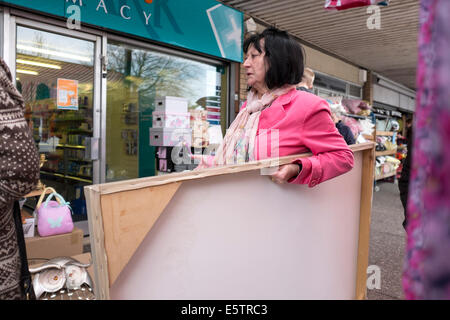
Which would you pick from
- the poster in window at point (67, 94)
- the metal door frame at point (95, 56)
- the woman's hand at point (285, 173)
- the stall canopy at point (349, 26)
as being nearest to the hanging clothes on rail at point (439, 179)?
the woman's hand at point (285, 173)

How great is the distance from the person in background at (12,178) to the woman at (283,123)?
30.5 inches

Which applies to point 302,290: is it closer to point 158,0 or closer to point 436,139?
point 436,139

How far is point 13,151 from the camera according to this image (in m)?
0.94

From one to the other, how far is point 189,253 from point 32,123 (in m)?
3.49

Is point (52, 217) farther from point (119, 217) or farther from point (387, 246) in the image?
point (387, 246)

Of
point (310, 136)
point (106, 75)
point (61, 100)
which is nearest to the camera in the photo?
point (310, 136)

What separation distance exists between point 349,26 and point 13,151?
7.06 meters

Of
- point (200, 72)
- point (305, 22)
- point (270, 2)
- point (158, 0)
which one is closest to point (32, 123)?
point (158, 0)

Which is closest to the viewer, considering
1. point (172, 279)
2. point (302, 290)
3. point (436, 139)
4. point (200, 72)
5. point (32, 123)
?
point (436, 139)

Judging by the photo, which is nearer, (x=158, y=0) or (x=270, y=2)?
(x=158, y=0)

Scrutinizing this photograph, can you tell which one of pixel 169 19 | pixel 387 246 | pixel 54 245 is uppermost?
pixel 169 19

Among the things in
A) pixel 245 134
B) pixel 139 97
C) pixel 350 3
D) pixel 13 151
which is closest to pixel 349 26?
pixel 139 97

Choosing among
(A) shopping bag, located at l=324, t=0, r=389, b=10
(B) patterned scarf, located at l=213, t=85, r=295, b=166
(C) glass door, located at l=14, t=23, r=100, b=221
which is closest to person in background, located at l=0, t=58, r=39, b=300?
(B) patterned scarf, located at l=213, t=85, r=295, b=166
